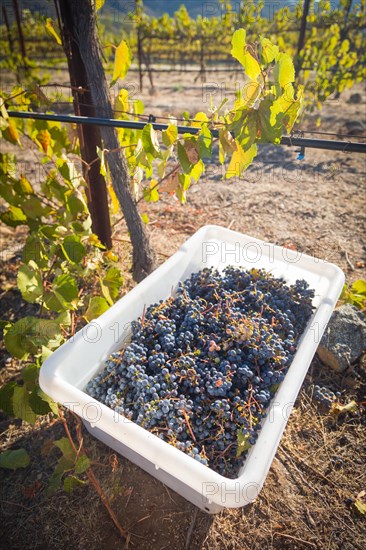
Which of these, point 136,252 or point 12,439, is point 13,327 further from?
point 136,252

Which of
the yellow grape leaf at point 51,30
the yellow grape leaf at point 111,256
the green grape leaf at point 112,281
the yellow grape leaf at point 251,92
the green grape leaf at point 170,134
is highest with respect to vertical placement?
the yellow grape leaf at point 51,30

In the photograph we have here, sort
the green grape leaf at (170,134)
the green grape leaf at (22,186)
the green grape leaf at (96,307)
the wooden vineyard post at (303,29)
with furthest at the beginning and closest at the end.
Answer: the wooden vineyard post at (303,29)
the green grape leaf at (22,186)
the green grape leaf at (96,307)
the green grape leaf at (170,134)

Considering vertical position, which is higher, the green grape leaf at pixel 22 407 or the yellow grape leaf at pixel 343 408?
the green grape leaf at pixel 22 407

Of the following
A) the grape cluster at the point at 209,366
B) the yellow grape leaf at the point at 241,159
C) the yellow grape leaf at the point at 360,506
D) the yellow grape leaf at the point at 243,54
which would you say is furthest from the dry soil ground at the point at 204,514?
the yellow grape leaf at the point at 243,54

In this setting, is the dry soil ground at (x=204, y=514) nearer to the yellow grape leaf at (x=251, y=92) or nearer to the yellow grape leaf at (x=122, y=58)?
the yellow grape leaf at (x=251, y=92)

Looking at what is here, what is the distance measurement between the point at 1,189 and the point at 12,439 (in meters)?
1.36

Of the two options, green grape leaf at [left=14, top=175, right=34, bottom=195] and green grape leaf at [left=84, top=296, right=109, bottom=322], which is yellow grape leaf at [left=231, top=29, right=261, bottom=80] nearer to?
green grape leaf at [left=84, top=296, right=109, bottom=322]

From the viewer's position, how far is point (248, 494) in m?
0.97

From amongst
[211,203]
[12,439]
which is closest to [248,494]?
[12,439]

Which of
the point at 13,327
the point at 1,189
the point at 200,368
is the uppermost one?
the point at 1,189

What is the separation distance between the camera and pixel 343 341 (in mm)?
1883

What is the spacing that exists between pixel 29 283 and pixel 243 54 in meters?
1.25

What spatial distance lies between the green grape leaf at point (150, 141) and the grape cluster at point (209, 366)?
2.26ft

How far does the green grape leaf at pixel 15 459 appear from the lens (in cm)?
145
